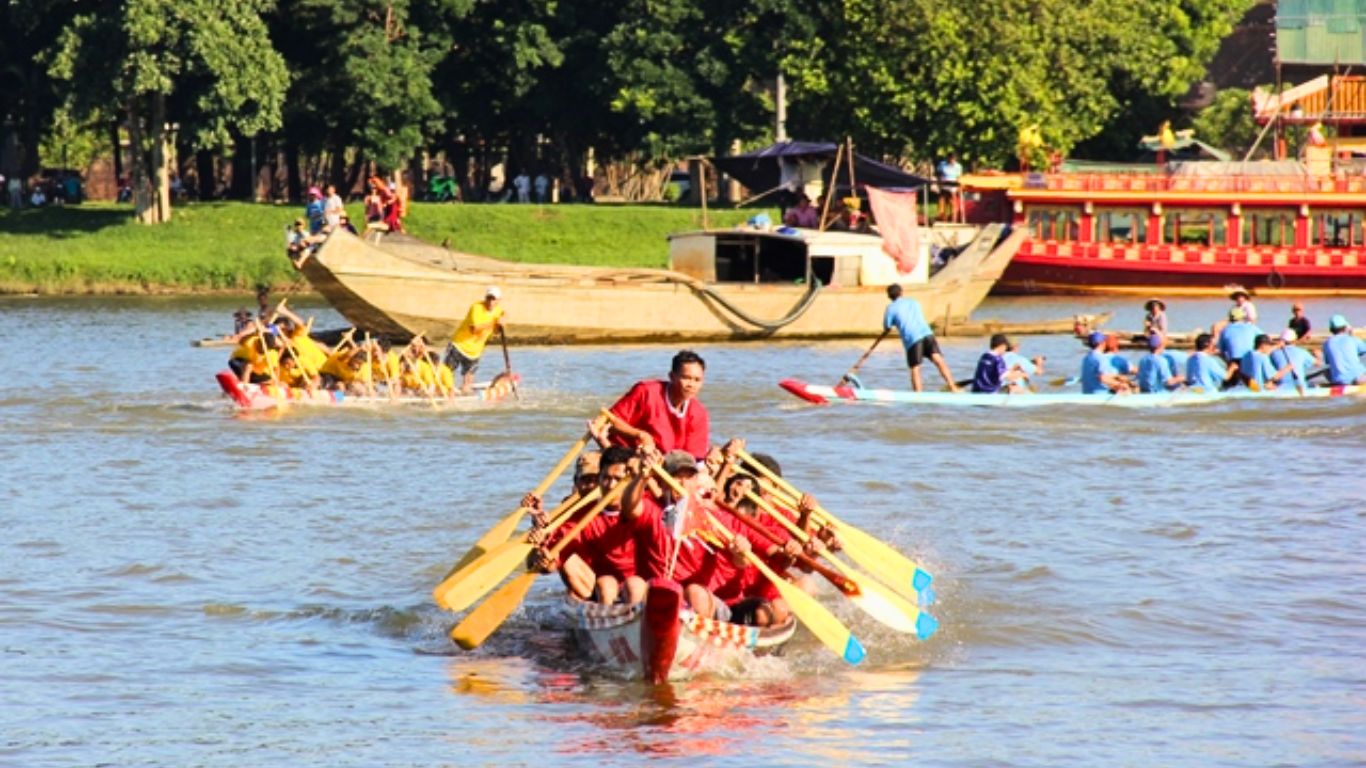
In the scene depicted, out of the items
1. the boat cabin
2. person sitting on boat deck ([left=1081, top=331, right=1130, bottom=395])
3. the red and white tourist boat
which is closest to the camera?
person sitting on boat deck ([left=1081, top=331, right=1130, bottom=395])

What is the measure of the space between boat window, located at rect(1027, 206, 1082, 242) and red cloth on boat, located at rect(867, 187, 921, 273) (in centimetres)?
1262

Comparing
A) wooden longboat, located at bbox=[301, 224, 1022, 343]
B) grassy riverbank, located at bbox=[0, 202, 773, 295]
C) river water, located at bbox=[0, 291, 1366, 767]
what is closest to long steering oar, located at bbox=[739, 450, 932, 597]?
river water, located at bbox=[0, 291, 1366, 767]

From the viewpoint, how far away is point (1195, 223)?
52.0 metres

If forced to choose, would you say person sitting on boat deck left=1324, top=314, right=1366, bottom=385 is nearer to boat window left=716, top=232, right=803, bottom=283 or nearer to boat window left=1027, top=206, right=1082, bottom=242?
boat window left=716, top=232, right=803, bottom=283

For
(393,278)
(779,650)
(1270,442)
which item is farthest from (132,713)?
(393,278)

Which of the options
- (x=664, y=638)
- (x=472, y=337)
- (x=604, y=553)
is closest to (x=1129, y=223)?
(x=472, y=337)

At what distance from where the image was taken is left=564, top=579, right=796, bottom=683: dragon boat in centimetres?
1255

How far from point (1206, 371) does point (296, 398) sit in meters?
9.92

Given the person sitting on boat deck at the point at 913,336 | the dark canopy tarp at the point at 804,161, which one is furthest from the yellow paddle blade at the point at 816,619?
the dark canopy tarp at the point at 804,161

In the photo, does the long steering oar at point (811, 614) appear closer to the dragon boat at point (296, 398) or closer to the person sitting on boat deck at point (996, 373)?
the dragon boat at point (296, 398)

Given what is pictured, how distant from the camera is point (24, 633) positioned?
1480 centimetres

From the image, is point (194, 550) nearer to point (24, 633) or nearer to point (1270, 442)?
point (24, 633)

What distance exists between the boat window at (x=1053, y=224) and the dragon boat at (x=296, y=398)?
87.2 feet

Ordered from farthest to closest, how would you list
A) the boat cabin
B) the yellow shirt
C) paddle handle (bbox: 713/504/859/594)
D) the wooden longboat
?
1. the boat cabin
2. the wooden longboat
3. the yellow shirt
4. paddle handle (bbox: 713/504/859/594)
